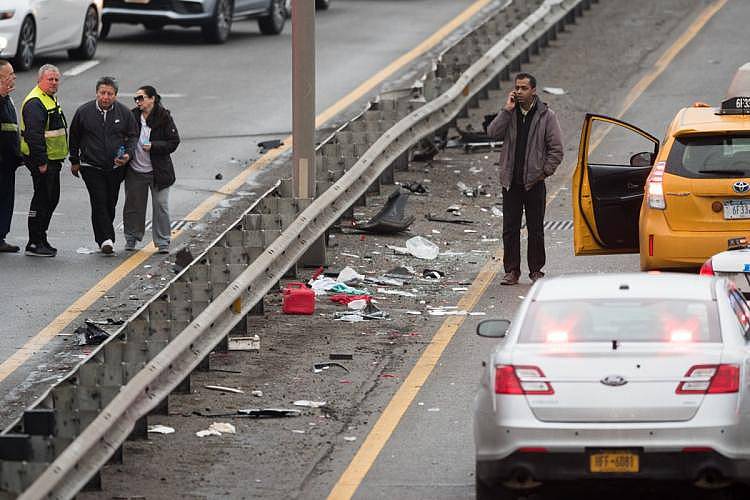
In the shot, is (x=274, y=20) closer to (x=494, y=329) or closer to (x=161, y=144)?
(x=161, y=144)

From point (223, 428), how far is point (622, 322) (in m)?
3.32

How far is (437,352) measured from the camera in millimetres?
13797

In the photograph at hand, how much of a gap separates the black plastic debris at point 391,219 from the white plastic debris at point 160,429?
279 inches

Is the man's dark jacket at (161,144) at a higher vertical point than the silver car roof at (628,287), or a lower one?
lower

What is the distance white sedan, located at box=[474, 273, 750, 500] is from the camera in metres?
8.80

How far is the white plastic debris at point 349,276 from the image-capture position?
1639 cm

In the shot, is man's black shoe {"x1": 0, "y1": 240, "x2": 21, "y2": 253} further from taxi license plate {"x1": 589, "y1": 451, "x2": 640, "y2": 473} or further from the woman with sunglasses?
taxi license plate {"x1": 589, "y1": 451, "x2": 640, "y2": 473}

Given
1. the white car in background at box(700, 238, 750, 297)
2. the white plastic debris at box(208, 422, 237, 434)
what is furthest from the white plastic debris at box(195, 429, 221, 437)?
the white car in background at box(700, 238, 750, 297)

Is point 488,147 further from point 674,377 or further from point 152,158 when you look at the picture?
point 674,377

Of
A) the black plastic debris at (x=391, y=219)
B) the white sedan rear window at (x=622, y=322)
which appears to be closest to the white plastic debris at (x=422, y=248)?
the black plastic debris at (x=391, y=219)

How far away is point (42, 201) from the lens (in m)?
17.2

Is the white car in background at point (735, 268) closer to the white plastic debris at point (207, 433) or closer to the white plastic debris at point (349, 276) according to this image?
the white plastic debris at point (207, 433)

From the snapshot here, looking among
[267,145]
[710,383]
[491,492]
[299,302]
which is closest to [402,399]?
[299,302]

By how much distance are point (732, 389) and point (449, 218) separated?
424 inches
